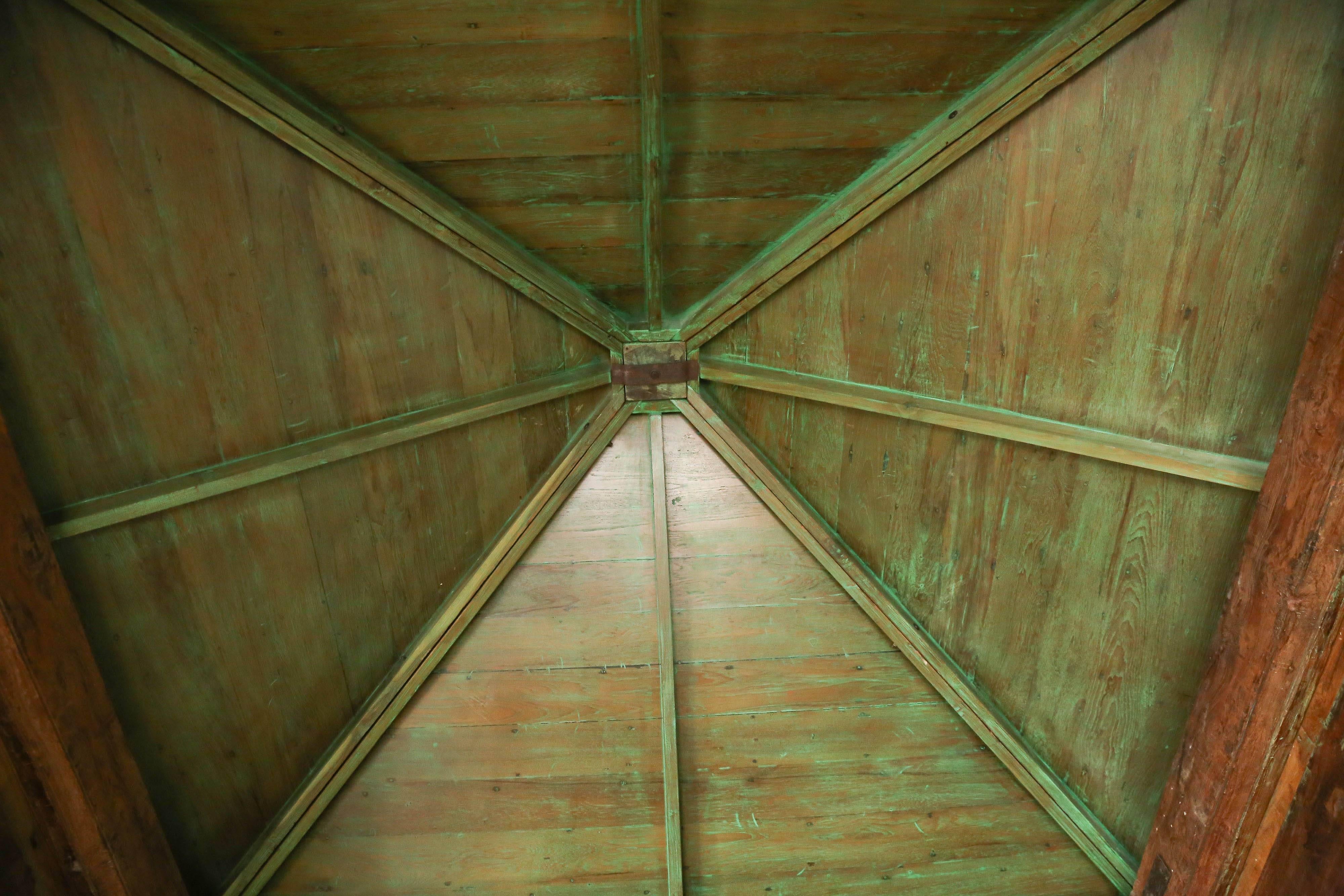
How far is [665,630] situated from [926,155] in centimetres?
192

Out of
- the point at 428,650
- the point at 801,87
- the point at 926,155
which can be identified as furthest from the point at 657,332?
the point at 428,650

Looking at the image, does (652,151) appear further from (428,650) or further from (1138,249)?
(428,650)

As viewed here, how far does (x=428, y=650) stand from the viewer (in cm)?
302

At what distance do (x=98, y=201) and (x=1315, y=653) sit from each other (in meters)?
3.46

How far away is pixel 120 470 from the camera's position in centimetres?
236

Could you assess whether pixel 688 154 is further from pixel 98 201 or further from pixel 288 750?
pixel 288 750

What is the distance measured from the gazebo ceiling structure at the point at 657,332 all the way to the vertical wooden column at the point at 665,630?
0.06 ft

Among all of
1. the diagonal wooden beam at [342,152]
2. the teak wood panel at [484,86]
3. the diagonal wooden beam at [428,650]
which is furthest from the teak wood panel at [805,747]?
the teak wood panel at [484,86]

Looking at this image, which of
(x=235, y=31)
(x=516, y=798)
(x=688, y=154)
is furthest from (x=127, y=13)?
(x=516, y=798)

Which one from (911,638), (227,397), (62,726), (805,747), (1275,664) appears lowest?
(805,747)

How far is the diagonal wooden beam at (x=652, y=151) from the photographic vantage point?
7.51 feet

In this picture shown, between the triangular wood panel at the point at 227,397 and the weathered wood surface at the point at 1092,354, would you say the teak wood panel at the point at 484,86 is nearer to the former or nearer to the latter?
the triangular wood panel at the point at 227,397

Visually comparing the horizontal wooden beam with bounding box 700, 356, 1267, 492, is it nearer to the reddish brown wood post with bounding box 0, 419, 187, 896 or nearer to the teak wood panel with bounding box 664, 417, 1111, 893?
the teak wood panel with bounding box 664, 417, 1111, 893

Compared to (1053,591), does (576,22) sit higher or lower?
higher
